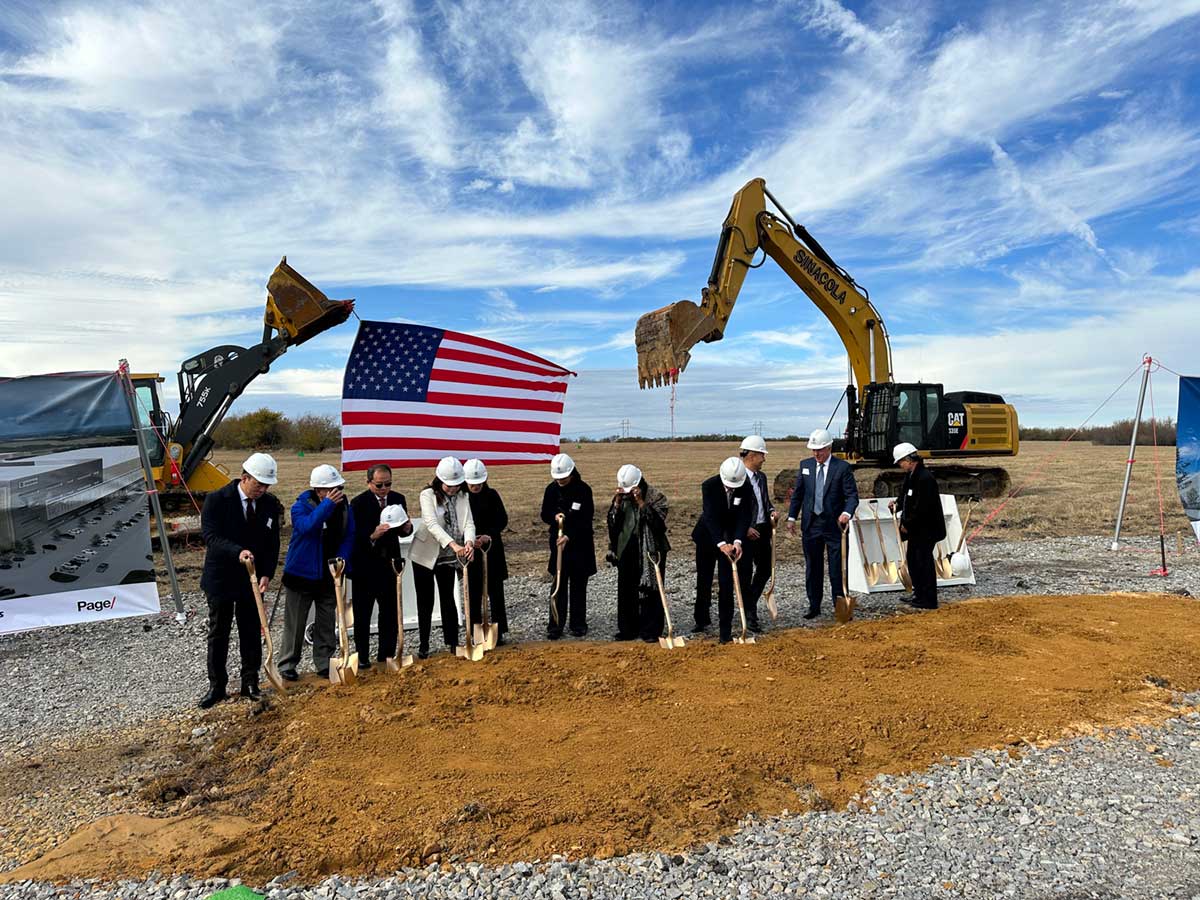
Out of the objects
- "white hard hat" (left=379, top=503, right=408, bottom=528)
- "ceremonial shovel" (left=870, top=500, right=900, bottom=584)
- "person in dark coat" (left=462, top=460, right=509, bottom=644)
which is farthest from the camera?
"ceremonial shovel" (left=870, top=500, right=900, bottom=584)

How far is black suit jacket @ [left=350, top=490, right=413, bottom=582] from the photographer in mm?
6910

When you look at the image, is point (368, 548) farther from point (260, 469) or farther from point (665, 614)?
point (665, 614)

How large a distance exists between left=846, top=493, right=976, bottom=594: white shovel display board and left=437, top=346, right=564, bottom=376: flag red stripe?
4154 millimetres

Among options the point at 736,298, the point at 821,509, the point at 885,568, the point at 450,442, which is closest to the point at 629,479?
the point at 821,509

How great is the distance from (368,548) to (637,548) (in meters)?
2.42

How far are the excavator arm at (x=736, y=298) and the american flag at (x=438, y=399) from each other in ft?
9.24

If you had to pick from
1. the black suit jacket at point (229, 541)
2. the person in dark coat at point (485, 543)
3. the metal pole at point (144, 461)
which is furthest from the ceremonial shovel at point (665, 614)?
the metal pole at point (144, 461)

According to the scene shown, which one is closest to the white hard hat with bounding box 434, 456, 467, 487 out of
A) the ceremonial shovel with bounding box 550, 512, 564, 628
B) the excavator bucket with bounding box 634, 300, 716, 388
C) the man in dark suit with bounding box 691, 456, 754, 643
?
the ceremonial shovel with bounding box 550, 512, 564, 628

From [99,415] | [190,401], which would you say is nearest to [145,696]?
[99,415]

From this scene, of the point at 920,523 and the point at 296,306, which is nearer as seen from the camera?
the point at 920,523

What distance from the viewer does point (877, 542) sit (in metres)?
10.1

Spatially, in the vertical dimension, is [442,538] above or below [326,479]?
below

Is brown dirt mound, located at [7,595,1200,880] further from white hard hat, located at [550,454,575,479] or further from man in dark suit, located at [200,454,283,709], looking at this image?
white hard hat, located at [550,454,575,479]

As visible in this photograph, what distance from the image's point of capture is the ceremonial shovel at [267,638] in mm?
6094
